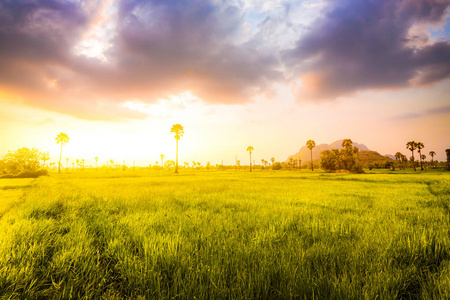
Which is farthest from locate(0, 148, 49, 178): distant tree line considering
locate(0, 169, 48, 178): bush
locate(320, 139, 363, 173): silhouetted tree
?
locate(320, 139, 363, 173): silhouetted tree

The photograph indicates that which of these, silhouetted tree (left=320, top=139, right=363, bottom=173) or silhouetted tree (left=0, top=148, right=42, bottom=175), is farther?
silhouetted tree (left=320, top=139, right=363, bottom=173)

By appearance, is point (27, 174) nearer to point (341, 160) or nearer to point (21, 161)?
point (21, 161)

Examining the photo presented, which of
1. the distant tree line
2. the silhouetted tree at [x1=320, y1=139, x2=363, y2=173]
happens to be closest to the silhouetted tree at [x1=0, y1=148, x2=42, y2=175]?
the distant tree line

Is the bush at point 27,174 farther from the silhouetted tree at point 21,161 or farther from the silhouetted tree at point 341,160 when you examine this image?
the silhouetted tree at point 341,160

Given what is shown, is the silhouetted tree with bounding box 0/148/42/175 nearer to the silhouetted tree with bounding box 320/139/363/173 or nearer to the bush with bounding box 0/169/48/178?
the bush with bounding box 0/169/48/178

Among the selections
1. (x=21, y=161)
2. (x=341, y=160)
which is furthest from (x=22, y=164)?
(x=341, y=160)

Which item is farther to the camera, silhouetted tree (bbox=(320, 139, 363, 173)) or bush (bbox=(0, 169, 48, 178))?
silhouetted tree (bbox=(320, 139, 363, 173))

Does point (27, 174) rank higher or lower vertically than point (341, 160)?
lower

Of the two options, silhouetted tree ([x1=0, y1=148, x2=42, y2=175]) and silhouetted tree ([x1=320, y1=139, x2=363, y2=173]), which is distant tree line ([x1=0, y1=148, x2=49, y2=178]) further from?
silhouetted tree ([x1=320, y1=139, x2=363, y2=173])

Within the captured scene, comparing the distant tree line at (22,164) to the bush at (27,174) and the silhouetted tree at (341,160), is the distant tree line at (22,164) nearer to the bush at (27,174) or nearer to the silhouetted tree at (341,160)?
the bush at (27,174)

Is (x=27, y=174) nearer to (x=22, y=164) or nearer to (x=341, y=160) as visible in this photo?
(x=22, y=164)

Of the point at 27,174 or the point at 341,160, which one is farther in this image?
the point at 341,160

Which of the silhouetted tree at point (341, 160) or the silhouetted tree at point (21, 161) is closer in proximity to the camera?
the silhouetted tree at point (21, 161)

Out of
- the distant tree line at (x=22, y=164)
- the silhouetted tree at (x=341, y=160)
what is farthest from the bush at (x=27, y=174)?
the silhouetted tree at (x=341, y=160)
